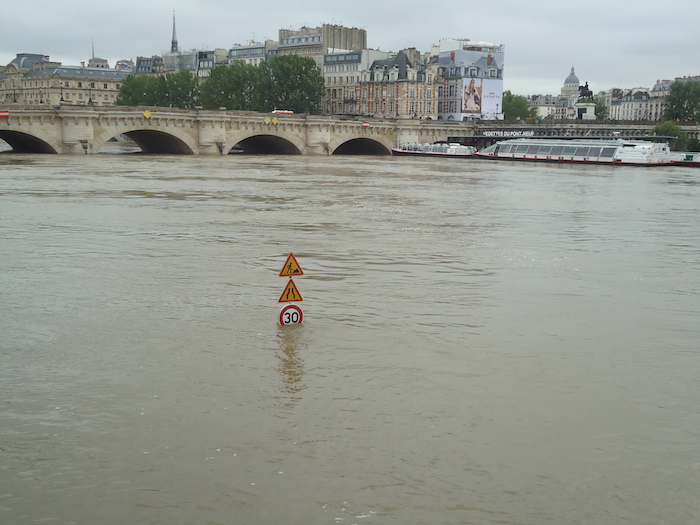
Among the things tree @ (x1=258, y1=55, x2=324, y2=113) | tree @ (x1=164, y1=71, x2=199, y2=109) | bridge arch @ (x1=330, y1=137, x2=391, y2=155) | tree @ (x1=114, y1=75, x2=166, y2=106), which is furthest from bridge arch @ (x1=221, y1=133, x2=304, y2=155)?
tree @ (x1=114, y1=75, x2=166, y2=106)

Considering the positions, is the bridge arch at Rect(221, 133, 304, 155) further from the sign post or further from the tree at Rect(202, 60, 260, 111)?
the sign post

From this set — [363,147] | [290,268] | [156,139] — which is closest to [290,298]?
[290,268]

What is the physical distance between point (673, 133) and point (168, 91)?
51.0 m

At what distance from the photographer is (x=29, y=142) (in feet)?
181

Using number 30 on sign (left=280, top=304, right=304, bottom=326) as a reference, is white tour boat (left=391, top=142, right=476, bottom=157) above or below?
above

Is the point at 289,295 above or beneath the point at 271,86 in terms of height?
beneath

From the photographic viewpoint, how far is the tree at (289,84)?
85.5m

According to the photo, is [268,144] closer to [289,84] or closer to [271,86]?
[271,86]

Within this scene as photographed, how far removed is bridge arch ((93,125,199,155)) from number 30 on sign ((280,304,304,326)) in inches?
1793

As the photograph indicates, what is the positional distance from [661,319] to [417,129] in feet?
213

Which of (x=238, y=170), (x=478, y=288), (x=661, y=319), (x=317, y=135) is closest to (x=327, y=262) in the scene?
(x=478, y=288)

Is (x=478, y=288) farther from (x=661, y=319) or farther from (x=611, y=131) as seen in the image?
(x=611, y=131)

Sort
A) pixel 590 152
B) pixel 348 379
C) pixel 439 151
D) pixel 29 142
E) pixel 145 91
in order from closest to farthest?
pixel 348 379 < pixel 29 142 < pixel 590 152 < pixel 439 151 < pixel 145 91

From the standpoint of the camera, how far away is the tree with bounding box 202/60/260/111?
86.8 m
